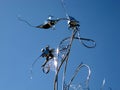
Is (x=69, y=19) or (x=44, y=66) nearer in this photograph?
(x=69, y=19)

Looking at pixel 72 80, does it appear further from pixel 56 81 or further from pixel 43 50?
pixel 43 50

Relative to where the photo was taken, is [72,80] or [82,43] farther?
[82,43]

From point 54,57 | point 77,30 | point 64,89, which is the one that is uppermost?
point 77,30

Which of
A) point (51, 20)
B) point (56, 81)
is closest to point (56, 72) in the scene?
point (56, 81)

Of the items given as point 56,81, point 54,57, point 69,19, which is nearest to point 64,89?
point 56,81

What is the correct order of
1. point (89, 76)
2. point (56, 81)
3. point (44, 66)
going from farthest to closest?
1. point (44, 66)
2. point (89, 76)
3. point (56, 81)

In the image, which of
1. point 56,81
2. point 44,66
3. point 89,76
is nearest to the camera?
point 56,81

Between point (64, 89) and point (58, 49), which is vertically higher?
point (58, 49)

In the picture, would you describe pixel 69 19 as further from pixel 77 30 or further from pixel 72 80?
pixel 72 80

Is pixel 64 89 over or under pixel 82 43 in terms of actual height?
under
